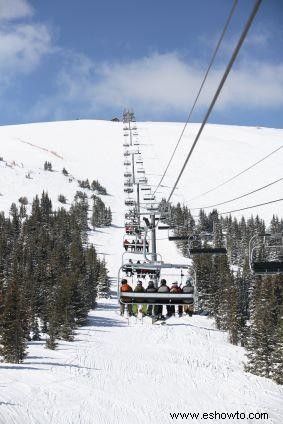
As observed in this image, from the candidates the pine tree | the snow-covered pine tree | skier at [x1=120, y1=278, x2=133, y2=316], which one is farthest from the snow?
skier at [x1=120, y1=278, x2=133, y2=316]

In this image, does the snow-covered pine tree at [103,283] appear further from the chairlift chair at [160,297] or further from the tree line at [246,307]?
the chairlift chair at [160,297]

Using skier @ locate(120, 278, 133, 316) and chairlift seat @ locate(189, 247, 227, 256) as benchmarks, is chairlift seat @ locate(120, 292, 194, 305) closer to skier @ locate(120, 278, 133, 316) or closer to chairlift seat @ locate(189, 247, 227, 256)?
skier @ locate(120, 278, 133, 316)

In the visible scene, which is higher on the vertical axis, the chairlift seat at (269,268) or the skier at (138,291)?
the chairlift seat at (269,268)

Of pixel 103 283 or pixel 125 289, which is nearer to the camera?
pixel 125 289

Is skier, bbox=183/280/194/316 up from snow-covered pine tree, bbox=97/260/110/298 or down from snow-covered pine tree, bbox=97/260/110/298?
down

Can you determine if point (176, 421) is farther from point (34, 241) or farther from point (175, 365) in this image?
point (34, 241)

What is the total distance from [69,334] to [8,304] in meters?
8.64

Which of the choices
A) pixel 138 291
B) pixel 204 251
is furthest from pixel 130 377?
pixel 138 291

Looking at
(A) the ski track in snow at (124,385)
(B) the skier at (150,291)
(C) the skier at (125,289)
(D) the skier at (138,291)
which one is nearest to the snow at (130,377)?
(A) the ski track in snow at (124,385)

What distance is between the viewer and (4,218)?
113 metres

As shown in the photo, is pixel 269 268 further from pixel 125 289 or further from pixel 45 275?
pixel 45 275

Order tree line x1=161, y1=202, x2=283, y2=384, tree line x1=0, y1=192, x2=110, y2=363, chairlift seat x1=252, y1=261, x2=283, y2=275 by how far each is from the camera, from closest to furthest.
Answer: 1. chairlift seat x1=252, y1=261, x2=283, y2=275
2. tree line x1=0, y1=192, x2=110, y2=363
3. tree line x1=161, y1=202, x2=283, y2=384

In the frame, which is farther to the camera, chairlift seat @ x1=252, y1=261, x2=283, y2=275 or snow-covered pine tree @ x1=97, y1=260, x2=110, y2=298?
snow-covered pine tree @ x1=97, y1=260, x2=110, y2=298

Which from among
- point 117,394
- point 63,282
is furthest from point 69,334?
point 117,394
